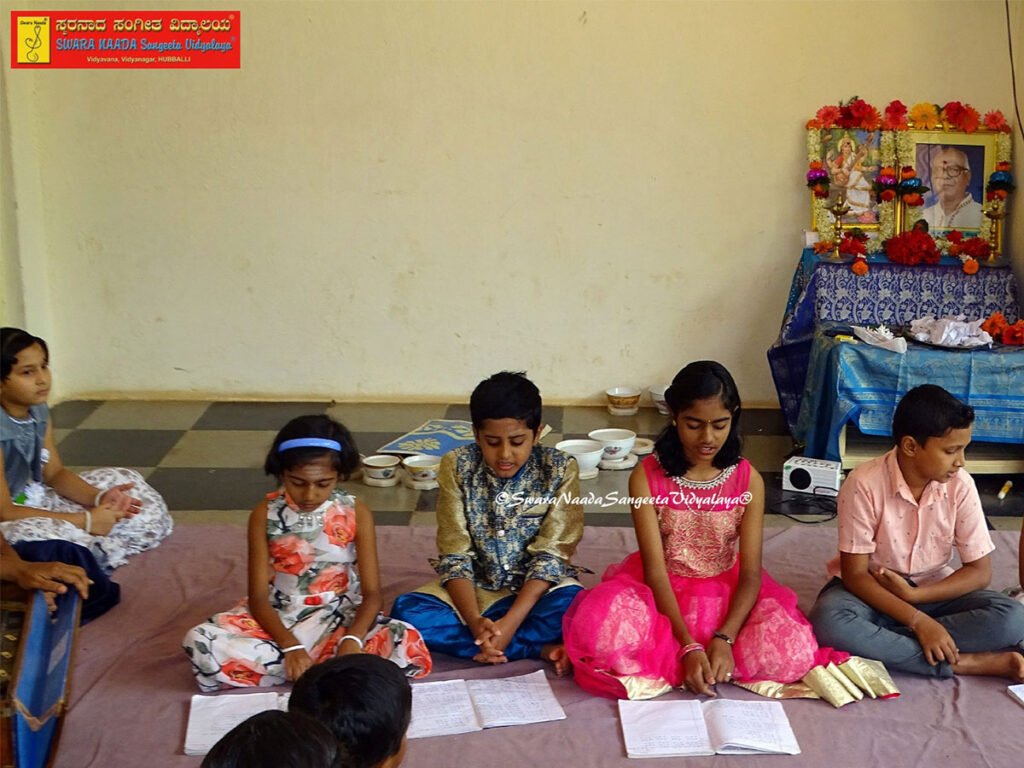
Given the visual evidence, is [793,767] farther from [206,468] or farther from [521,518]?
[206,468]

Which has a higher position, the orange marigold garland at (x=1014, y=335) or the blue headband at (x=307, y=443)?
the orange marigold garland at (x=1014, y=335)

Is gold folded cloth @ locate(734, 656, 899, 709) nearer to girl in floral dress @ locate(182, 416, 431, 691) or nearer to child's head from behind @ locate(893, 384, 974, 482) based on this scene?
child's head from behind @ locate(893, 384, 974, 482)

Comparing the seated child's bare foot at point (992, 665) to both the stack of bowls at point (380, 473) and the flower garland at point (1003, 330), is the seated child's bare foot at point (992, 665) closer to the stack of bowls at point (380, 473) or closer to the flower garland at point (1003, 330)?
the flower garland at point (1003, 330)

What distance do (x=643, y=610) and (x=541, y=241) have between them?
259cm

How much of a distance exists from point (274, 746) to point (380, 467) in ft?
8.82

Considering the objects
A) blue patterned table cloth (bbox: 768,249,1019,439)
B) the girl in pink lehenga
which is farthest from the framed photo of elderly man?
the girl in pink lehenga

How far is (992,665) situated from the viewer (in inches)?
91.2

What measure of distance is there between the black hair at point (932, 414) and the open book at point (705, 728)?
2.17 feet

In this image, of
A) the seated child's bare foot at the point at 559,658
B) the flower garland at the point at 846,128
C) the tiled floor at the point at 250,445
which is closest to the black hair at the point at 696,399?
the seated child's bare foot at the point at 559,658

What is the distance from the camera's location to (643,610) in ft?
7.51

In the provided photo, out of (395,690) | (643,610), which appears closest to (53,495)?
(643,610)

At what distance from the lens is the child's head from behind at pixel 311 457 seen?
7.35 ft

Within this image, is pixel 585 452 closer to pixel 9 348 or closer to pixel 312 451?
pixel 312 451

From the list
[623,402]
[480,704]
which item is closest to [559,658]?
[480,704]
